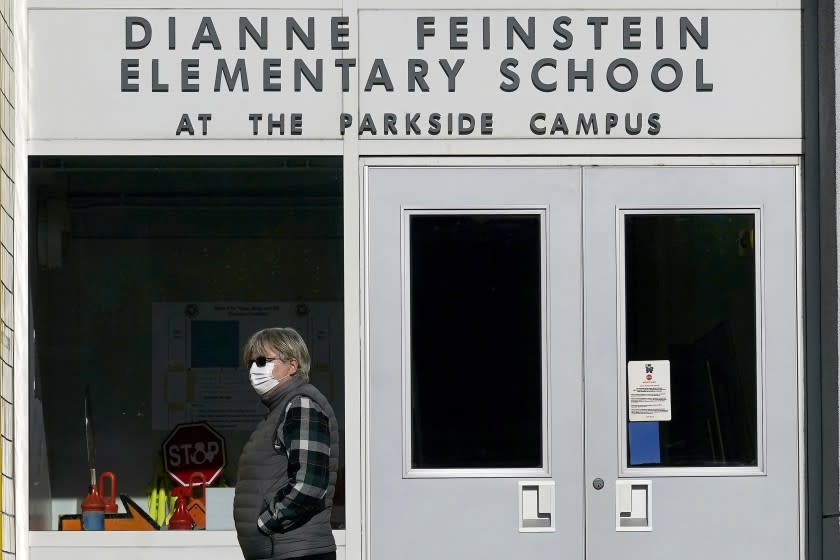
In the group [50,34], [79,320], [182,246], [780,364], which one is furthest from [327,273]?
[780,364]

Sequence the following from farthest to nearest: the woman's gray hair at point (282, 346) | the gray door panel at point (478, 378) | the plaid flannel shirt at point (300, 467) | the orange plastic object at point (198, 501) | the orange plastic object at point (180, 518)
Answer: the orange plastic object at point (198, 501) < the orange plastic object at point (180, 518) < the gray door panel at point (478, 378) < the woman's gray hair at point (282, 346) < the plaid flannel shirt at point (300, 467)

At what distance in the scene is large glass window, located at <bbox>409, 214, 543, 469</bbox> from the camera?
668cm

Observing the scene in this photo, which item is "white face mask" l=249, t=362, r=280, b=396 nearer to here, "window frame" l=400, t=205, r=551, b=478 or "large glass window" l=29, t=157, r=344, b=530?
"window frame" l=400, t=205, r=551, b=478

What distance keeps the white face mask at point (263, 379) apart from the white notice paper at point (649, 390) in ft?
6.12

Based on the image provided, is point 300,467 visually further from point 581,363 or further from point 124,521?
point 124,521

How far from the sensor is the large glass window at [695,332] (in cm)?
670

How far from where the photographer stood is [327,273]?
25.4ft

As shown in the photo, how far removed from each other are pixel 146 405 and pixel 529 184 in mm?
2709

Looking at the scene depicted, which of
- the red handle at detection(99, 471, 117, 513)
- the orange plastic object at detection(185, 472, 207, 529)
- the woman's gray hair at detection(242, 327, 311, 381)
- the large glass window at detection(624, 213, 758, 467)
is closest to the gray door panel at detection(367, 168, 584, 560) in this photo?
the large glass window at detection(624, 213, 758, 467)

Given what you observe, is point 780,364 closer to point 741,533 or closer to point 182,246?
point 741,533

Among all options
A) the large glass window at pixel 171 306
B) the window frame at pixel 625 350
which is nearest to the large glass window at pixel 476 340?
the window frame at pixel 625 350

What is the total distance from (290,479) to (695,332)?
2326 mm

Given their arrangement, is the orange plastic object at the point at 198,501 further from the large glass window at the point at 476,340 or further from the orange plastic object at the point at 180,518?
the large glass window at the point at 476,340

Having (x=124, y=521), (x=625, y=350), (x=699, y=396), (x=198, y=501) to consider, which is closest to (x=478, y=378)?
(x=625, y=350)
